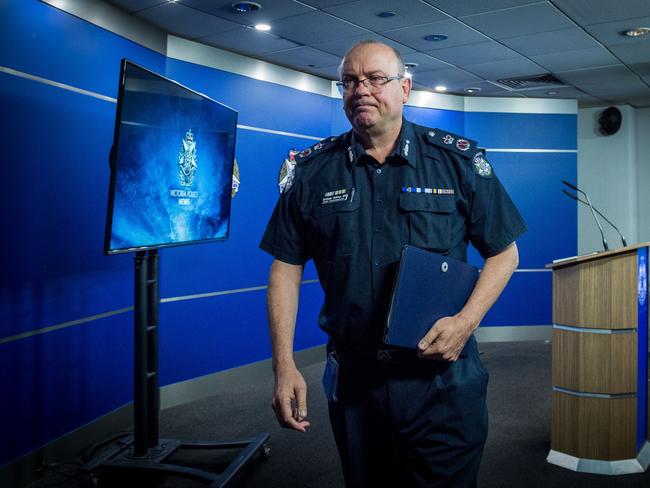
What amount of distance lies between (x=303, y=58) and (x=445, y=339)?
3962 mm

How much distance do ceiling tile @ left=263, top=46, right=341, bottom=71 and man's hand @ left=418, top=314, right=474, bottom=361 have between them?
3.60 m

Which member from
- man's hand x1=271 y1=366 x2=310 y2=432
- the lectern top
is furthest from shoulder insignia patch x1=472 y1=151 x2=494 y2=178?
Result: the lectern top

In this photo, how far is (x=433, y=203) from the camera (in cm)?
155

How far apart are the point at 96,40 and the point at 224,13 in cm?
80

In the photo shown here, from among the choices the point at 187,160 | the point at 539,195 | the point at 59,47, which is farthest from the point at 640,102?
the point at 59,47

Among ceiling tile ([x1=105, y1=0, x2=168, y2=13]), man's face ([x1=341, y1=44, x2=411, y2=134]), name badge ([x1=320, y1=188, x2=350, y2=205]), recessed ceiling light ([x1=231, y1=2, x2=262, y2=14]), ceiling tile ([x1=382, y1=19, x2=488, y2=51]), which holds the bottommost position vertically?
name badge ([x1=320, y1=188, x2=350, y2=205])

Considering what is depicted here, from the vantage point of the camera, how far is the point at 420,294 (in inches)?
57.1

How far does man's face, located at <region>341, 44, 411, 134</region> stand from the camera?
1517 mm

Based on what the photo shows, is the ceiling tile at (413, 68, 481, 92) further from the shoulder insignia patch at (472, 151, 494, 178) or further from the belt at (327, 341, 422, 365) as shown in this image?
the belt at (327, 341, 422, 365)

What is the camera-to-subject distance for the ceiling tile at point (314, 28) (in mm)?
3936

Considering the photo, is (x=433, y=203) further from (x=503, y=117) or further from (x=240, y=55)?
(x=503, y=117)

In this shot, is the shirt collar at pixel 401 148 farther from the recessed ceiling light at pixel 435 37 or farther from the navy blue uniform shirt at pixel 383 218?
the recessed ceiling light at pixel 435 37

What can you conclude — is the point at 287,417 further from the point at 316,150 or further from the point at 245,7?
the point at 245,7

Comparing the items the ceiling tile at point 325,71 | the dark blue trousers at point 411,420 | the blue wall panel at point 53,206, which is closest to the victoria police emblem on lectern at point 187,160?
the blue wall panel at point 53,206
